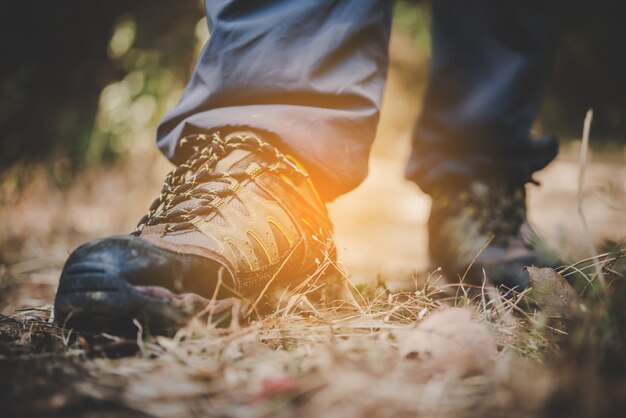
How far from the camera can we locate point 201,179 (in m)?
0.90

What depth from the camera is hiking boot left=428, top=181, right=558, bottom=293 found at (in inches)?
46.4

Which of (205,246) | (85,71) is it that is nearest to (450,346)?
(205,246)

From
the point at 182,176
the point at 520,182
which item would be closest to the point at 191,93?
the point at 182,176

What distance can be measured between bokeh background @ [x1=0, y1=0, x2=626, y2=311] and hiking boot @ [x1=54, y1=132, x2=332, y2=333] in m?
0.56

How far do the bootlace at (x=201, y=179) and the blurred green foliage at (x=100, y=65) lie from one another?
1.95 meters

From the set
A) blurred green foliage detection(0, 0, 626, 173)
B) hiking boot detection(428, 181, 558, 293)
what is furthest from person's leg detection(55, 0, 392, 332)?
blurred green foliage detection(0, 0, 626, 173)

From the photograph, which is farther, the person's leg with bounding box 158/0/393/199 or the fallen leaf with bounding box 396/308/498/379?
the person's leg with bounding box 158/0/393/199

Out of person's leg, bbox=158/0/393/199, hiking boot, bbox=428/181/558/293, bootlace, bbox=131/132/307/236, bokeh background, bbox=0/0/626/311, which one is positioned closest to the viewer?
bootlace, bbox=131/132/307/236

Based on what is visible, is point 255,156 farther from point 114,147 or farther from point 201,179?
point 114,147

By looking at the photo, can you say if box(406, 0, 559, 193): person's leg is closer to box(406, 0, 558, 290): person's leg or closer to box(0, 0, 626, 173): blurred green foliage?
box(406, 0, 558, 290): person's leg

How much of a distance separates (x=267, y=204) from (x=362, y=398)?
509 millimetres

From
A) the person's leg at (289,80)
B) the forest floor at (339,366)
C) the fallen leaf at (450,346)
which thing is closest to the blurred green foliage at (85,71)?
the person's leg at (289,80)

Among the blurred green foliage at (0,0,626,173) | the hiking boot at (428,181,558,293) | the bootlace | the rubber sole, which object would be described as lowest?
the hiking boot at (428,181,558,293)

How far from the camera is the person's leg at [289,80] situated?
1.02m
